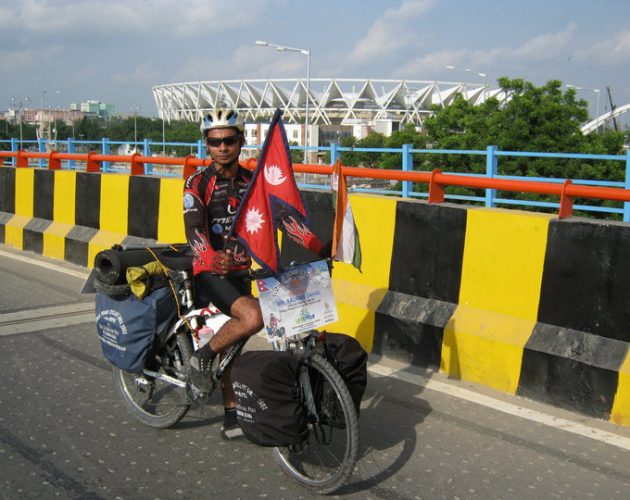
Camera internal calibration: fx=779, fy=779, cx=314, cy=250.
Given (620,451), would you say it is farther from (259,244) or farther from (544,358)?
(259,244)

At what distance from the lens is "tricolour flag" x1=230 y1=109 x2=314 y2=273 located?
3602mm

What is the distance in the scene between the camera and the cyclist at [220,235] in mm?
3979

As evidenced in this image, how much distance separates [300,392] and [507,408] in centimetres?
185

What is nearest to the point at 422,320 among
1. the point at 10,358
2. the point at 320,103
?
the point at 10,358

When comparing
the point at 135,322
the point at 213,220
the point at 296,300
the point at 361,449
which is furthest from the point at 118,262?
the point at 361,449

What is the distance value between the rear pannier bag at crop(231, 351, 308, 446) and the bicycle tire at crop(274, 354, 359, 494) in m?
0.10

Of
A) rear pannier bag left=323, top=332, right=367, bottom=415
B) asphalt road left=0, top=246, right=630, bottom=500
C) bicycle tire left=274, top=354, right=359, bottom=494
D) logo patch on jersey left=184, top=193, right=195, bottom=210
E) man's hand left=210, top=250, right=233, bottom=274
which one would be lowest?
asphalt road left=0, top=246, right=630, bottom=500

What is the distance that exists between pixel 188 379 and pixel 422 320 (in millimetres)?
2106

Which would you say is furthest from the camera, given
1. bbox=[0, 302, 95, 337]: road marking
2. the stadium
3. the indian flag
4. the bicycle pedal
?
the stadium

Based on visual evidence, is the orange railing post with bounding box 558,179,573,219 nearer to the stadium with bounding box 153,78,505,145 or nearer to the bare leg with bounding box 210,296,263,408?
the bare leg with bounding box 210,296,263,408

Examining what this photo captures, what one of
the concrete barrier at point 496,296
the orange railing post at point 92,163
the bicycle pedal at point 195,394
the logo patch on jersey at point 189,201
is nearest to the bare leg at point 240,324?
the bicycle pedal at point 195,394

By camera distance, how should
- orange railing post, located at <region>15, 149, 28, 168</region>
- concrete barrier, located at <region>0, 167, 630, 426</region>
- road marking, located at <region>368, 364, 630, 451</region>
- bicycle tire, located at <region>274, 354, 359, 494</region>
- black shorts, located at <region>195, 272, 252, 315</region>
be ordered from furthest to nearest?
1. orange railing post, located at <region>15, 149, 28, 168</region>
2. concrete barrier, located at <region>0, 167, 630, 426</region>
3. road marking, located at <region>368, 364, 630, 451</region>
4. black shorts, located at <region>195, 272, 252, 315</region>
5. bicycle tire, located at <region>274, 354, 359, 494</region>

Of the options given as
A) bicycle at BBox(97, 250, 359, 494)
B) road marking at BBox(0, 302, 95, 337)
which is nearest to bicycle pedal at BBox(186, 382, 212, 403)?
bicycle at BBox(97, 250, 359, 494)

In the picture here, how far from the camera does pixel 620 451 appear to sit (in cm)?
432
